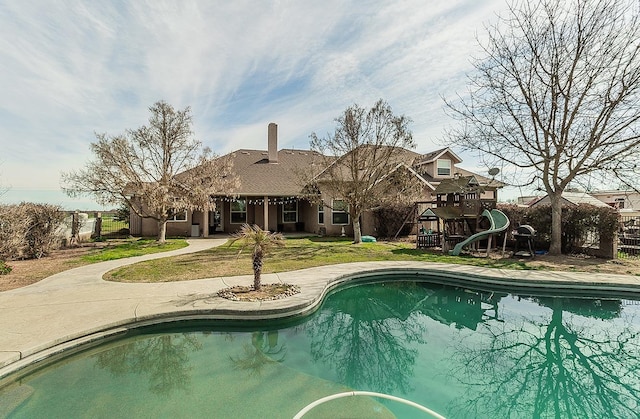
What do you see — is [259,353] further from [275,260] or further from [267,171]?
[267,171]

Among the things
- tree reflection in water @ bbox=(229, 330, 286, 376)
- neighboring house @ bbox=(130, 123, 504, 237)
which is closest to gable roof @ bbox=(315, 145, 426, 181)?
neighboring house @ bbox=(130, 123, 504, 237)

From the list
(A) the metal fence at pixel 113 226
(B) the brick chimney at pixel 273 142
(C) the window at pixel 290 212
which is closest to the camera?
(A) the metal fence at pixel 113 226

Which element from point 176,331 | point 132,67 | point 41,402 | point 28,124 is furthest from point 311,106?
point 41,402

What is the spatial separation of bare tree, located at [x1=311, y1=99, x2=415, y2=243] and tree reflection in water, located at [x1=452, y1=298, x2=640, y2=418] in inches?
383

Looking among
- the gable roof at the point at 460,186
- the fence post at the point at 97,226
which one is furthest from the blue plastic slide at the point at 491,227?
the fence post at the point at 97,226

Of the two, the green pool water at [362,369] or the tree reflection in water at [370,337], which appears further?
the tree reflection in water at [370,337]

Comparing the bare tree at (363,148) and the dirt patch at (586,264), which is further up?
the bare tree at (363,148)

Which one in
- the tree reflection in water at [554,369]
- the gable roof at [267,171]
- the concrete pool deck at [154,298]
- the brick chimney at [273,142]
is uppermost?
the brick chimney at [273,142]

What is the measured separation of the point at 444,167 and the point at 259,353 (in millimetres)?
21827

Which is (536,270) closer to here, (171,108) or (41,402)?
(41,402)

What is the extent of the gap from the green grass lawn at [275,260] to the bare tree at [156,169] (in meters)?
3.64

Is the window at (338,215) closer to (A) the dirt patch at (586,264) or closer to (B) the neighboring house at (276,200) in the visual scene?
(B) the neighboring house at (276,200)

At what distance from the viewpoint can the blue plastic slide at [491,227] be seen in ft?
42.0

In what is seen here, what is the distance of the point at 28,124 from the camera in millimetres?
12172
